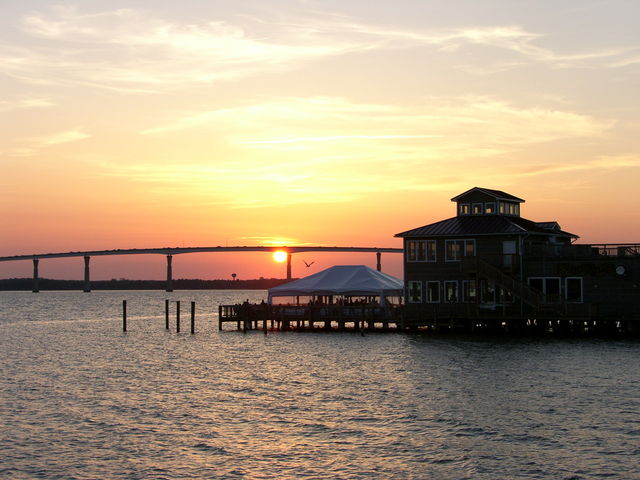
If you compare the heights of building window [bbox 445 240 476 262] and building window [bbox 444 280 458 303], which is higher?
building window [bbox 445 240 476 262]

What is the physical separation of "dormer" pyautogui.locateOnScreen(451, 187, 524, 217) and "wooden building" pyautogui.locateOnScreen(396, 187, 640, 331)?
81 millimetres

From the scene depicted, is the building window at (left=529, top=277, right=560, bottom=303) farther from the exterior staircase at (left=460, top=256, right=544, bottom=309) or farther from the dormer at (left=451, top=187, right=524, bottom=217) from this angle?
the dormer at (left=451, top=187, right=524, bottom=217)

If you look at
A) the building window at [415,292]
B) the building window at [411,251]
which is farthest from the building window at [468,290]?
the building window at [411,251]

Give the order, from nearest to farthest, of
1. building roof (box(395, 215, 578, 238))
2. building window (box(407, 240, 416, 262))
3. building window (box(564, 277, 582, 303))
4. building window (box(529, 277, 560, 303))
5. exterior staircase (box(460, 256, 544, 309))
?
1. building window (box(564, 277, 582, 303))
2. exterior staircase (box(460, 256, 544, 309))
3. building window (box(529, 277, 560, 303))
4. building roof (box(395, 215, 578, 238))
5. building window (box(407, 240, 416, 262))

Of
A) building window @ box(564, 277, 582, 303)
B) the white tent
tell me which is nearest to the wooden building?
building window @ box(564, 277, 582, 303)

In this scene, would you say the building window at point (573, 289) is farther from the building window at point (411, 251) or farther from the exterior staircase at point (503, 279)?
the building window at point (411, 251)

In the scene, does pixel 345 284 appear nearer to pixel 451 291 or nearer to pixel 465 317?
pixel 451 291

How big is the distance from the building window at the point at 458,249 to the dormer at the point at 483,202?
4.85 metres

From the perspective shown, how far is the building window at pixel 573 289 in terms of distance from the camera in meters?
60.8

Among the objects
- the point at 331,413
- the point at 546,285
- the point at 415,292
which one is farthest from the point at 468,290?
the point at 331,413

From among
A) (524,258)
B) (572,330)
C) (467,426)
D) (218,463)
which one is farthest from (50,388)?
(572,330)

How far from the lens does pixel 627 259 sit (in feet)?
193

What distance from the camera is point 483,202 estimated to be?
68750 millimetres

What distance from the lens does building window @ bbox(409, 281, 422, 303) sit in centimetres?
6688
